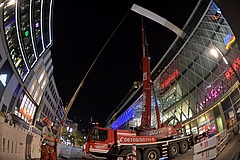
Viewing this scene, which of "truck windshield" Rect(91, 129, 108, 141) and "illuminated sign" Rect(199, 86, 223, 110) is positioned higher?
"illuminated sign" Rect(199, 86, 223, 110)

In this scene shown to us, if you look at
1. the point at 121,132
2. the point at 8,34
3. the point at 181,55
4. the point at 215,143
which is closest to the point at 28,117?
the point at 8,34

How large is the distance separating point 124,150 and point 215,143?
19.3 ft

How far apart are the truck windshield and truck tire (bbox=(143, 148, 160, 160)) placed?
9.05ft

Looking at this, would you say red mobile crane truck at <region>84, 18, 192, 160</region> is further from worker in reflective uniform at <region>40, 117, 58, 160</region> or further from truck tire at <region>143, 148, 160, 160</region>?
worker in reflective uniform at <region>40, 117, 58, 160</region>

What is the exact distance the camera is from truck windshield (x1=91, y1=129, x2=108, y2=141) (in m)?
15.4

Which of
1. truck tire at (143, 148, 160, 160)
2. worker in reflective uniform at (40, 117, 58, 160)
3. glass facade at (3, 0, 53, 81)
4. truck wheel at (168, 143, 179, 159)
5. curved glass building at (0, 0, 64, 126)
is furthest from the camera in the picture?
glass facade at (3, 0, 53, 81)

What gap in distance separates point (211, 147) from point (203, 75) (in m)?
22.9

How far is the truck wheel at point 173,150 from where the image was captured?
15273 mm

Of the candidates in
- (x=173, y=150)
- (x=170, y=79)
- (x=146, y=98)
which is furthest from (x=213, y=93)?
(x=173, y=150)

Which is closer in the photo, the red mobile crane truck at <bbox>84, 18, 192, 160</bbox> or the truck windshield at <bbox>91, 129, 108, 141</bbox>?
the red mobile crane truck at <bbox>84, 18, 192, 160</bbox>

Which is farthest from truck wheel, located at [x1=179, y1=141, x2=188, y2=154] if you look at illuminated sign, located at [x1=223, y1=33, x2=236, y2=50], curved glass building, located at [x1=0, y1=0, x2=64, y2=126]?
curved glass building, located at [x1=0, y1=0, x2=64, y2=126]

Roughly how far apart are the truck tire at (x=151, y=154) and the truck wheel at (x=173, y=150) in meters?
0.92

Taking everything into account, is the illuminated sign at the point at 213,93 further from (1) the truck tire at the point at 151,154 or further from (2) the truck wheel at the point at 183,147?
(1) the truck tire at the point at 151,154

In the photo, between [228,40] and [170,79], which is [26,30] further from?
[228,40]
